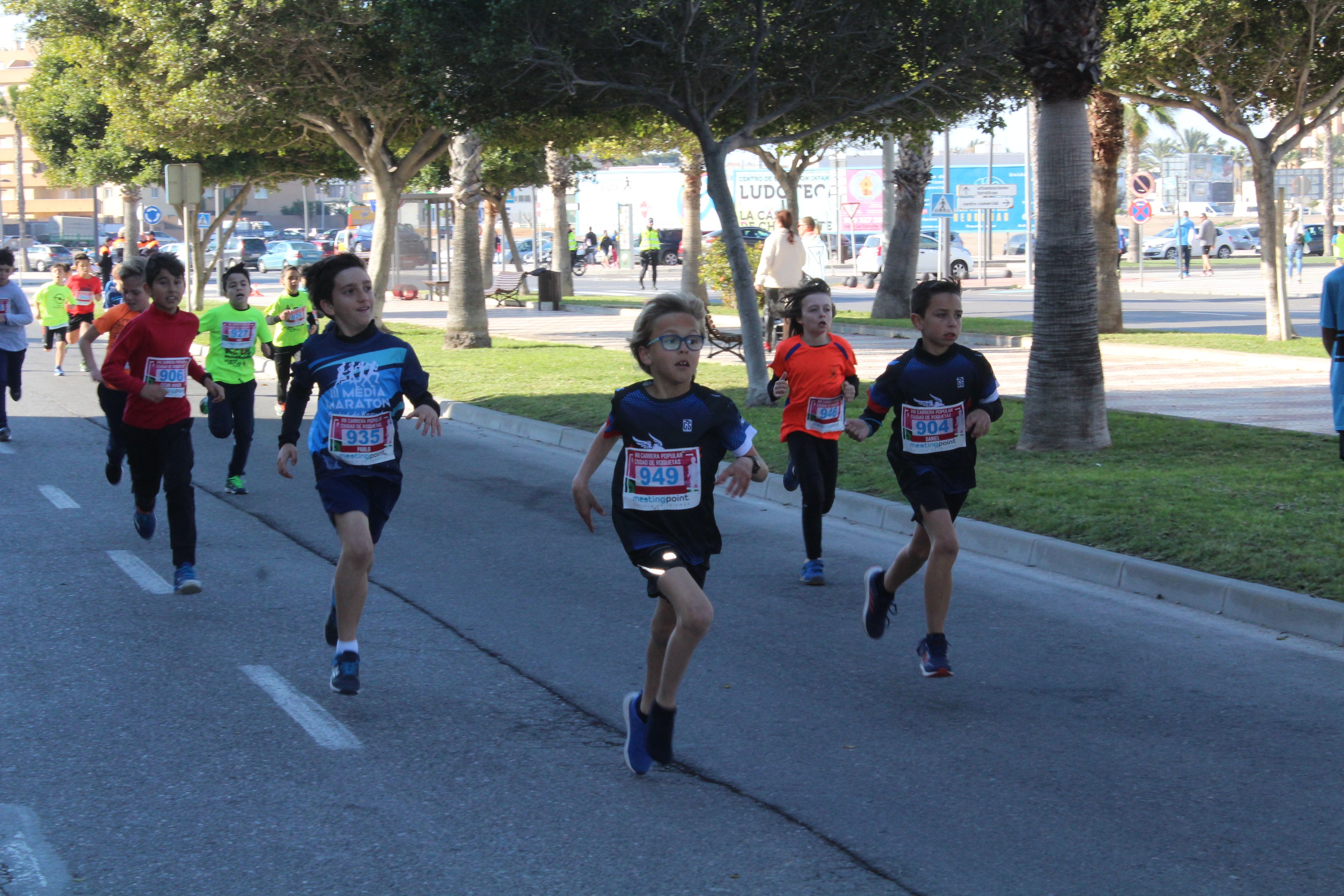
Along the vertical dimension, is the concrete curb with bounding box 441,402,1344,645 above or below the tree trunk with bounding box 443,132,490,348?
below

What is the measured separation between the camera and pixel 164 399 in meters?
7.66

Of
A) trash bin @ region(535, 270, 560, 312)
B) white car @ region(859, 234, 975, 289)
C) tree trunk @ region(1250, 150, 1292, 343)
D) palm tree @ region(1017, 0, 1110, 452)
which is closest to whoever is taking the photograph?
palm tree @ region(1017, 0, 1110, 452)

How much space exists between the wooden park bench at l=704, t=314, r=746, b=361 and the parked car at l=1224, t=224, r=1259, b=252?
172 feet

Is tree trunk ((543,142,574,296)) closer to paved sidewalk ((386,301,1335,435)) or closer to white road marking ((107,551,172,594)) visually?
paved sidewalk ((386,301,1335,435))

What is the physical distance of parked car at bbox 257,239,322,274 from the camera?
6762 cm

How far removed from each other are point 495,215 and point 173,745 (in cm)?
3705

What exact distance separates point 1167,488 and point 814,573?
3.05 metres

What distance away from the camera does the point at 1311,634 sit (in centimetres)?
682

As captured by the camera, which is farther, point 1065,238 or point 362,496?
point 1065,238

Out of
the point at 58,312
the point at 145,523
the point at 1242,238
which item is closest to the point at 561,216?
the point at 58,312

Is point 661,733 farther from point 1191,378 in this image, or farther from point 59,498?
point 1191,378

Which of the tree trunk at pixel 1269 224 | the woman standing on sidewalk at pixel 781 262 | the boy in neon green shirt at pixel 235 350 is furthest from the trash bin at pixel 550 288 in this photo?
the boy in neon green shirt at pixel 235 350

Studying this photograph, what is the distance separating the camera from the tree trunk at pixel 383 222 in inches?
923

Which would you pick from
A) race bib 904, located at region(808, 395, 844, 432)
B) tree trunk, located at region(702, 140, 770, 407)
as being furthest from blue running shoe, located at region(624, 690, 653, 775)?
tree trunk, located at region(702, 140, 770, 407)
